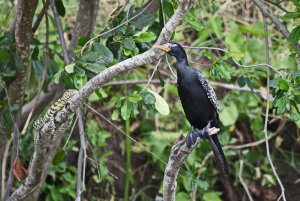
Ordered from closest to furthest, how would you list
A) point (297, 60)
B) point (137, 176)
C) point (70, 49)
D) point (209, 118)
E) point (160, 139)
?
point (209, 118) → point (297, 60) → point (70, 49) → point (160, 139) → point (137, 176)

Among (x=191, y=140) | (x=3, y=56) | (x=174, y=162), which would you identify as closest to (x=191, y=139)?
(x=191, y=140)

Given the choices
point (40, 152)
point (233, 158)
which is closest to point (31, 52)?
point (40, 152)

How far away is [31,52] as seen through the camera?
4.01m

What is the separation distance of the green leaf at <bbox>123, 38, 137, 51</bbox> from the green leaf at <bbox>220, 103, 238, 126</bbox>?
81.3 inches

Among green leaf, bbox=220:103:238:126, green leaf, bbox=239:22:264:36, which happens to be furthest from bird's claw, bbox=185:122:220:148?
green leaf, bbox=239:22:264:36

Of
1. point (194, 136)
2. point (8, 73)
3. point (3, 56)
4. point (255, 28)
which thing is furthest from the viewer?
point (255, 28)

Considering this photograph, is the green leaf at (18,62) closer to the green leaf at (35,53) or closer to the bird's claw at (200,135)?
the green leaf at (35,53)

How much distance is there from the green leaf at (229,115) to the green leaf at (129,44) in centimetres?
207

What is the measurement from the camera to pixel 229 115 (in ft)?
16.6

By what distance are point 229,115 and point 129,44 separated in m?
2.16

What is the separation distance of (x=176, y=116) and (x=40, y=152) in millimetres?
2146

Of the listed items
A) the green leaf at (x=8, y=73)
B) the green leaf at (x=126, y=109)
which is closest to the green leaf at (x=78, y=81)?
the green leaf at (x=126, y=109)

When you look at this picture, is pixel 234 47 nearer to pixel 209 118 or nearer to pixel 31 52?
pixel 31 52

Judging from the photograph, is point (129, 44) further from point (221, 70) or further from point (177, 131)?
point (177, 131)
